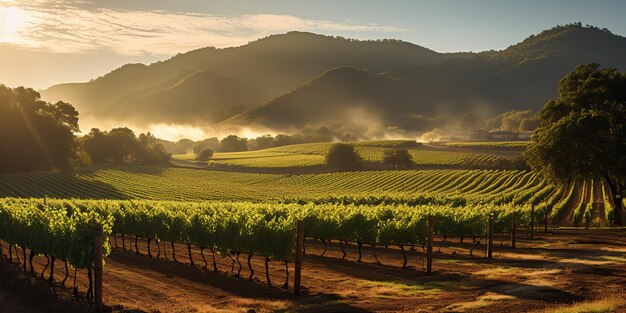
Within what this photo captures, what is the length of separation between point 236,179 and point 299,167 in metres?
21.5

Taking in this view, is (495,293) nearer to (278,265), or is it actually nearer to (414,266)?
(414,266)

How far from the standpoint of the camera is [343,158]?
493ft

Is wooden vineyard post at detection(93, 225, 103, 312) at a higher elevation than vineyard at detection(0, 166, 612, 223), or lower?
lower

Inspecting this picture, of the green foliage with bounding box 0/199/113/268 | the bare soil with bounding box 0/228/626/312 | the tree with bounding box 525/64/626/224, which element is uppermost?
the tree with bounding box 525/64/626/224

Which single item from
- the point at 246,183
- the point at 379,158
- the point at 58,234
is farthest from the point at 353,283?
the point at 379,158

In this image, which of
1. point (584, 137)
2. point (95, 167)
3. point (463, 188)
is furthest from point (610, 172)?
point (95, 167)

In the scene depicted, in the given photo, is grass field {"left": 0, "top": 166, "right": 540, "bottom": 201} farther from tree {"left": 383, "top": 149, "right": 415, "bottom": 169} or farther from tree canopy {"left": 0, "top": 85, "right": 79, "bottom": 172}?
tree {"left": 383, "top": 149, "right": 415, "bottom": 169}

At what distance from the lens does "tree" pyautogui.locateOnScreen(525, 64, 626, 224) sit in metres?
50.3

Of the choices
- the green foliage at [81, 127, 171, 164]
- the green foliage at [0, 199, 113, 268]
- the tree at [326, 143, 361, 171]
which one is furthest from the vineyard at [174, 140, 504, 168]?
the green foliage at [0, 199, 113, 268]

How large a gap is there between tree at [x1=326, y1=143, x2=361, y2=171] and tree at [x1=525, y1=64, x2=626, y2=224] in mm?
93876

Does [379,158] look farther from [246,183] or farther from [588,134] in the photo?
[588,134]

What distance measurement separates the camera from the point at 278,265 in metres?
30.5

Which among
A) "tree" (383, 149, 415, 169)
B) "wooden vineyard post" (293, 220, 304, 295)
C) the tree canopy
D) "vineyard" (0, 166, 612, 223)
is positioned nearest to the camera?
"wooden vineyard post" (293, 220, 304, 295)

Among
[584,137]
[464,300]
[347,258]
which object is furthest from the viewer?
[584,137]
